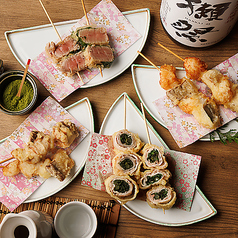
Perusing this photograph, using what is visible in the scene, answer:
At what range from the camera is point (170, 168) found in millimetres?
2273

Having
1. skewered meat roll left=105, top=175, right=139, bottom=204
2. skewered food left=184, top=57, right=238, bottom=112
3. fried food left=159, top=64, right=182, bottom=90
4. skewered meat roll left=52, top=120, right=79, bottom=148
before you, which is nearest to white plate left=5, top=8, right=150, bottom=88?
fried food left=159, top=64, right=182, bottom=90

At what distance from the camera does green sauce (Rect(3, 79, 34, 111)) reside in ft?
7.63

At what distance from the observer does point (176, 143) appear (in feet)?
7.72

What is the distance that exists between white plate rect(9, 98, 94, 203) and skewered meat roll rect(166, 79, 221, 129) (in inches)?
31.8

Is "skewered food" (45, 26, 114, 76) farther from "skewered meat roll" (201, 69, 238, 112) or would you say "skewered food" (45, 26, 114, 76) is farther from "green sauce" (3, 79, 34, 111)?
"skewered meat roll" (201, 69, 238, 112)

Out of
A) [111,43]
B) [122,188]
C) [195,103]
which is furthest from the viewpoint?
[111,43]

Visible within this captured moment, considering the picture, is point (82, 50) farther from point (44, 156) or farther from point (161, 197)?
point (161, 197)

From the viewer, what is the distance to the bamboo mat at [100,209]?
229 cm

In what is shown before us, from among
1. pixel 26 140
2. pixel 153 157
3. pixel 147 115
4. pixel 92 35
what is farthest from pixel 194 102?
pixel 26 140

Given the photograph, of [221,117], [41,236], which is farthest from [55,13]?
[41,236]

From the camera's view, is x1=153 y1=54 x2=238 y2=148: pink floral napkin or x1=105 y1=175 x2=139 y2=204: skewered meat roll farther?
x1=153 y1=54 x2=238 y2=148: pink floral napkin

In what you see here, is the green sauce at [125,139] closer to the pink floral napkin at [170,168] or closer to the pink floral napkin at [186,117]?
the pink floral napkin at [170,168]

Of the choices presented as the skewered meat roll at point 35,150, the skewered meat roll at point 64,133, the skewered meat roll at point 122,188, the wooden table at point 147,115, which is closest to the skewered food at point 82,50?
the wooden table at point 147,115

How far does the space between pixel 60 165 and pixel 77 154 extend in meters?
0.20
